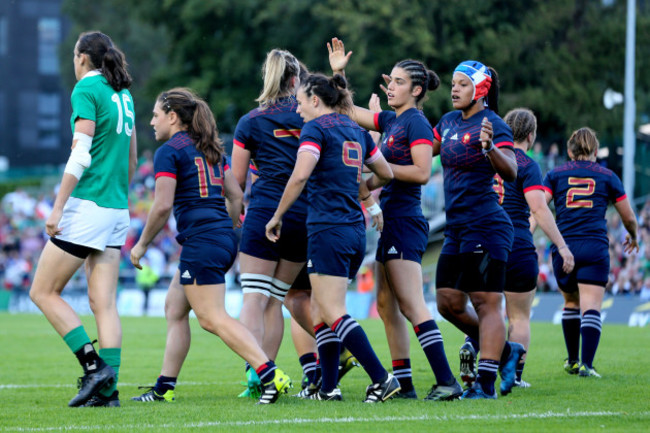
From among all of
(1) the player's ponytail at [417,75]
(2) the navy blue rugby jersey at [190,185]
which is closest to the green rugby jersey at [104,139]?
(2) the navy blue rugby jersey at [190,185]

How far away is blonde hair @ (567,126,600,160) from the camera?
31.5 ft

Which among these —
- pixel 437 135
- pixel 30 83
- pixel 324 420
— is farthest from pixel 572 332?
pixel 30 83

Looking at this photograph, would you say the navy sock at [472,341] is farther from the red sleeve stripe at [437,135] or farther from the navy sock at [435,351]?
the red sleeve stripe at [437,135]

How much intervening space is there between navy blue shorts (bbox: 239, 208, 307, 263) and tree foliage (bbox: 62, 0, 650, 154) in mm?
25636

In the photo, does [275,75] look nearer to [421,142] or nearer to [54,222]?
[421,142]

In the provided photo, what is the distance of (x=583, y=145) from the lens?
378 inches

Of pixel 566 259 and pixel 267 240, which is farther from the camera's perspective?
pixel 566 259

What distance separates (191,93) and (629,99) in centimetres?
2112

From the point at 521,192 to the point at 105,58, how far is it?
11.9 feet

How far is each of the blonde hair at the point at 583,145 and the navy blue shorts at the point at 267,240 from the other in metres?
3.30

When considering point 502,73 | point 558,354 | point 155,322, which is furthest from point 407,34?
point 558,354

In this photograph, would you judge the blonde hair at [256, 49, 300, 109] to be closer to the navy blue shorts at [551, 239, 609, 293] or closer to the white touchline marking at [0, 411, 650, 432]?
the white touchline marking at [0, 411, 650, 432]

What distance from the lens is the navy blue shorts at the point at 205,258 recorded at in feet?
23.4

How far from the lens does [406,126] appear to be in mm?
7527
